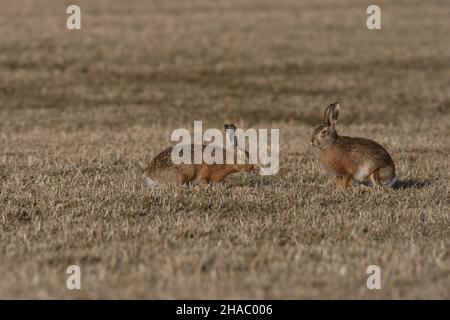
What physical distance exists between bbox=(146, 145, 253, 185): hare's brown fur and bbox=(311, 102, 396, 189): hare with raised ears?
100cm

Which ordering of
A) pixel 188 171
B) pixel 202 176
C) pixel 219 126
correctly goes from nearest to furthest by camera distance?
1. pixel 188 171
2. pixel 202 176
3. pixel 219 126

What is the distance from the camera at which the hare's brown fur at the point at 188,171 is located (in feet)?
35.3

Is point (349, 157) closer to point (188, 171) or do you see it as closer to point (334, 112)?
point (334, 112)

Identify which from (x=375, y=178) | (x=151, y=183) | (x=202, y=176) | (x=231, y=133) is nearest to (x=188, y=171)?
(x=202, y=176)

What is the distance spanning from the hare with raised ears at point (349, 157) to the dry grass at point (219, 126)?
0.80ft

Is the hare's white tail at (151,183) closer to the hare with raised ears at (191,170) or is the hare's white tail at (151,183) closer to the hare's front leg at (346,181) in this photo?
the hare with raised ears at (191,170)

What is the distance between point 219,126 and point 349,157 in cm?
1021

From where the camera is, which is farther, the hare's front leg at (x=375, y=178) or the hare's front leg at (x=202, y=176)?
the hare's front leg at (x=375, y=178)

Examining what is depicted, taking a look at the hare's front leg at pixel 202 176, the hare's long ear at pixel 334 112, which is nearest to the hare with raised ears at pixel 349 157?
the hare's long ear at pixel 334 112

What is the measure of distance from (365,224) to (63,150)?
25.5 feet

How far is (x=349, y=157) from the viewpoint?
35.7ft

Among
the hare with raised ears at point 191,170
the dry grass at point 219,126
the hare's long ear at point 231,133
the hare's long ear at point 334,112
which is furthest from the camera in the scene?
the hare's long ear at point 334,112

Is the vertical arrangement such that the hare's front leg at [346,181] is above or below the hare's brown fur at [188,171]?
below

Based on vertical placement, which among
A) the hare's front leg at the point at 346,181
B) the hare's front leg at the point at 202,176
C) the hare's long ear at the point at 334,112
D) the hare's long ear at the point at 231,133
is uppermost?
the hare's long ear at the point at 334,112
